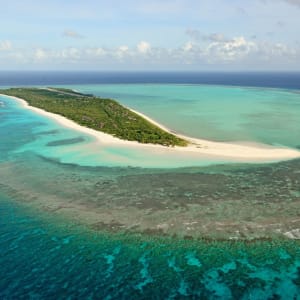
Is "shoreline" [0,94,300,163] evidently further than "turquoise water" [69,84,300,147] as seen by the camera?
No

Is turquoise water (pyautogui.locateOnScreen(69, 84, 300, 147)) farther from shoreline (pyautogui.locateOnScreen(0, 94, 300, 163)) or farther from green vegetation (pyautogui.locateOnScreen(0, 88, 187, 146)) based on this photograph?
green vegetation (pyautogui.locateOnScreen(0, 88, 187, 146))

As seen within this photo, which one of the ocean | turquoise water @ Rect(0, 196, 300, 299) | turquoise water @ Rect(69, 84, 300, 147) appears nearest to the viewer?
turquoise water @ Rect(0, 196, 300, 299)

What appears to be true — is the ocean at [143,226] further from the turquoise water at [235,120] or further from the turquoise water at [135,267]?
the turquoise water at [235,120]

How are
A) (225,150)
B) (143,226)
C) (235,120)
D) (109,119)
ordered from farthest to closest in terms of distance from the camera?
(235,120), (109,119), (225,150), (143,226)

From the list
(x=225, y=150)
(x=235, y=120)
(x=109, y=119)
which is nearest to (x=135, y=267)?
(x=225, y=150)

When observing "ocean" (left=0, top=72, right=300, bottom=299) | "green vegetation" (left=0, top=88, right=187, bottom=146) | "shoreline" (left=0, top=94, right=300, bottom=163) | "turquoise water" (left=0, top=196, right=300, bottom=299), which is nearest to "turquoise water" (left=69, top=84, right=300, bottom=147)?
"shoreline" (left=0, top=94, right=300, bottom=163)

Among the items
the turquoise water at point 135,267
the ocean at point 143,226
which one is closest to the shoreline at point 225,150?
the ocean at point 143,226

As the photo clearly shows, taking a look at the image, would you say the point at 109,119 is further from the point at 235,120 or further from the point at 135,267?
the point at 135,267
